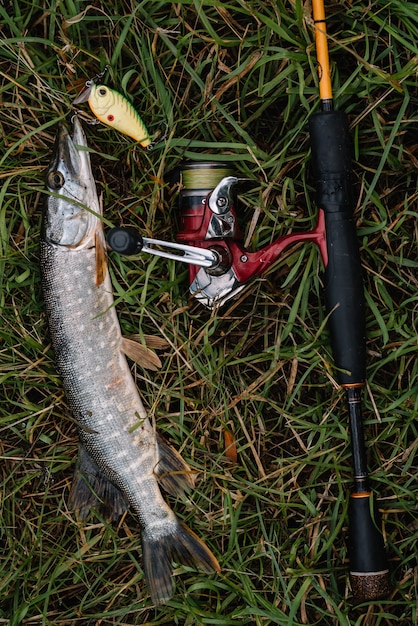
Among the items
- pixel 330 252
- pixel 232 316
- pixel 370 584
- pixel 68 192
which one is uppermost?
pixel 68 192

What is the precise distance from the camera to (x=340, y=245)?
1627mm

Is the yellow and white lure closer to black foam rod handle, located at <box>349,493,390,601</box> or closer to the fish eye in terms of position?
the fish eye

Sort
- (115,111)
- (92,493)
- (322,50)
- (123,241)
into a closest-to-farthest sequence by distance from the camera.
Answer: (123,241) < (322,50) < (115,111) < (92,493)

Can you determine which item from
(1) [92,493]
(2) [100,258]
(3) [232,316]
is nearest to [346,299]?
(3) [232,316]

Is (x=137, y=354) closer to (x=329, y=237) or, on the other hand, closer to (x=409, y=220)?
(x=329, y=237)

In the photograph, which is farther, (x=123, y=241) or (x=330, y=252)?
(x=330, y=252)

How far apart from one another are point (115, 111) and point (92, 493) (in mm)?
1141

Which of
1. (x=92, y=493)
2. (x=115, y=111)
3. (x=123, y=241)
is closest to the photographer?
(x=123, y=241)

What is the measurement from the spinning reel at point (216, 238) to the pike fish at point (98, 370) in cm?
26

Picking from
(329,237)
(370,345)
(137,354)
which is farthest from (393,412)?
(137,354)

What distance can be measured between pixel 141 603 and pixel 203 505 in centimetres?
36

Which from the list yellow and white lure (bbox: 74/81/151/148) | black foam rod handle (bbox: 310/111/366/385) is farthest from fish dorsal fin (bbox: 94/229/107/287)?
black foam rod handle (bbox: 310/111/366/385)

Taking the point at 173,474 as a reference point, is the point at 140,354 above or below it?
above

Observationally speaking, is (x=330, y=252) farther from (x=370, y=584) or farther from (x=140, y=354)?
(x=370, y=584)
